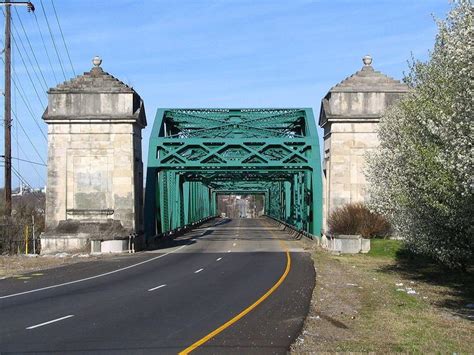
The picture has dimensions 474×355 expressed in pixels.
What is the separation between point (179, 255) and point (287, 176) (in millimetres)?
32947

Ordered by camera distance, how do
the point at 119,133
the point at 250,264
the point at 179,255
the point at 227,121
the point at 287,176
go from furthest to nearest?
the point at 287,176, the point at 227,121, the point at 119,133, the point at 179,255, the point at 250,264

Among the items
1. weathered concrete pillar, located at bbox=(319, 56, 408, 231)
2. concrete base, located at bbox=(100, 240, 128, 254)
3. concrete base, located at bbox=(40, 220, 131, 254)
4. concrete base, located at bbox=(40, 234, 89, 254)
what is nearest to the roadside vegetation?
weathered concrete pillar, located at bbox=(319, 56, 408, 231)

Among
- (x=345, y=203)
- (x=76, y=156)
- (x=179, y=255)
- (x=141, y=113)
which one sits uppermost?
(x=141, y=113)

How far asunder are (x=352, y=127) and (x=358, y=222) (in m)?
6.56

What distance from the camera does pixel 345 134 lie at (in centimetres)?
4025

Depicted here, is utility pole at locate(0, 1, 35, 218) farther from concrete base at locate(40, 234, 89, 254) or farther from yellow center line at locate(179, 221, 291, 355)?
→ yellow center line at locate(179, 221, 291, 355)

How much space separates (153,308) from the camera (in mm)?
14688

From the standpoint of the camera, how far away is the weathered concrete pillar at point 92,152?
126 feet

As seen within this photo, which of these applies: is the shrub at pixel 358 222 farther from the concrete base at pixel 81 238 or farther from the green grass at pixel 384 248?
the concrete base at pixel 81 238

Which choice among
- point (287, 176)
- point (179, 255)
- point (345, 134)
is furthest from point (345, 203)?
point (287, 176)

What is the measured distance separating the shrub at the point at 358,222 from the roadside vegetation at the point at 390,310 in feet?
22.7

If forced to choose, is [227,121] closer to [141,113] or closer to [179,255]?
[141,113]

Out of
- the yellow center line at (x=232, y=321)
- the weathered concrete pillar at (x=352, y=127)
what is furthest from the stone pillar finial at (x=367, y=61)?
the yellow center line at (x=232, y=321)

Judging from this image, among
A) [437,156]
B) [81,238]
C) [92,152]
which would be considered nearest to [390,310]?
[437,156]
